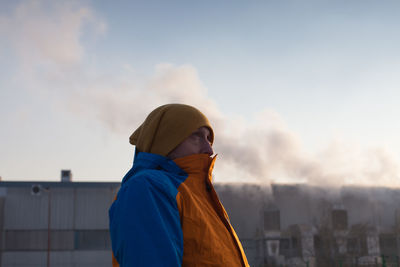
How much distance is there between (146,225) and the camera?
5.38 ft

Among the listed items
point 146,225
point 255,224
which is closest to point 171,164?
point 146,225

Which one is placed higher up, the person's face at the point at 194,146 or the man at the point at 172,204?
the person's face at the point at 194,146

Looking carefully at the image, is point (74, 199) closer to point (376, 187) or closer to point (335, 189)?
point (335, 189)

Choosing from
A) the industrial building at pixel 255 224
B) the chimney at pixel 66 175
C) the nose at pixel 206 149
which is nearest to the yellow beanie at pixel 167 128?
the nose at pixel 206 149

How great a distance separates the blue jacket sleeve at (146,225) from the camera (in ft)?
5.24

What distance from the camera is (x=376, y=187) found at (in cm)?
4094

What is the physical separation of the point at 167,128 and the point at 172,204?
48 centimetres

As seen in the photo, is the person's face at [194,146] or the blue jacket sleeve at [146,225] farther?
the person's face at [194,146]

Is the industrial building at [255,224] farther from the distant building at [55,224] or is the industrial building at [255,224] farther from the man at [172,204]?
the man at [172,204]

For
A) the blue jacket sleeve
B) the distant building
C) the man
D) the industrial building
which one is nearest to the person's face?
the man

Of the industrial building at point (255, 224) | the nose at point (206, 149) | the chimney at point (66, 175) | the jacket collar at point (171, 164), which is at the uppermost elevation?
the chimney at point (66, 175)

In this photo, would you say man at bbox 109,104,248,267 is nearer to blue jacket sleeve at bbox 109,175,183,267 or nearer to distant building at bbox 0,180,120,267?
blue jacket sleeve at bbox 109,175,183,267

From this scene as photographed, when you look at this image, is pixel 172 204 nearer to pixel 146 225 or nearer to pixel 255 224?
pixel 146 225

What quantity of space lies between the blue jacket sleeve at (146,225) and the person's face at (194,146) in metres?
0.32
